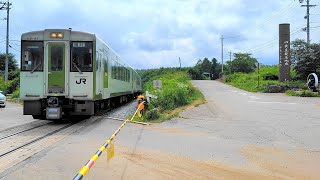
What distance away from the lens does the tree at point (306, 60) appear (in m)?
35.9

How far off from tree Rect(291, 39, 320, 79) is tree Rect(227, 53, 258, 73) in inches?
1549

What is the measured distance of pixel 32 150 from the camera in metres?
10.1

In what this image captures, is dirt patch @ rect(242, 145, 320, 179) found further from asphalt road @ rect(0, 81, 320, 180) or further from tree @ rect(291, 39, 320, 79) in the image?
tree @ rect(291, 39, 320, 79)

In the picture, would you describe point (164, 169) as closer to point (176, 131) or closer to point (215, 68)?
point (176, 131)

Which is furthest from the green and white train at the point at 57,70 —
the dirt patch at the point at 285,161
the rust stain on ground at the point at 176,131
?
the dirt patch at the point at 285,161

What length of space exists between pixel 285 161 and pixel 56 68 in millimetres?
9656

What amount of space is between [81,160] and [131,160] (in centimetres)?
104

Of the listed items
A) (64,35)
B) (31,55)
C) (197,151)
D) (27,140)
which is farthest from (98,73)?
(197,151)

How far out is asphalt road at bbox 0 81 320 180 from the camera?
7715mm

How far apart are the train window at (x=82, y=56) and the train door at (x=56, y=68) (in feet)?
1.10

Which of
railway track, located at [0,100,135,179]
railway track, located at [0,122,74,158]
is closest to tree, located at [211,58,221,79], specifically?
railway track, located at [0,100,135,179]

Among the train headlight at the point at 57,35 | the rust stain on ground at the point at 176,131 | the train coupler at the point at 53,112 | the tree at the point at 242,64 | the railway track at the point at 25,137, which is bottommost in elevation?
the railway track at the point at 25,137

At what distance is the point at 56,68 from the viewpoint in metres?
15.7

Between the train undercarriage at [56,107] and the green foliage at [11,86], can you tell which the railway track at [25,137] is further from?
the green foliage at [11,86]
